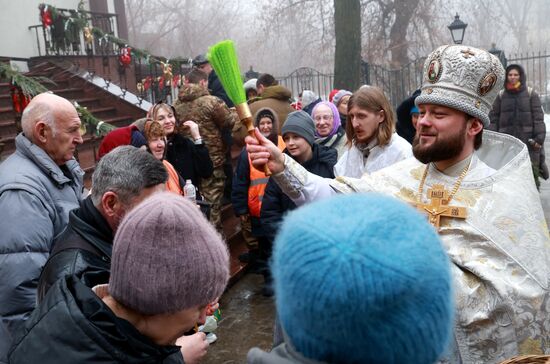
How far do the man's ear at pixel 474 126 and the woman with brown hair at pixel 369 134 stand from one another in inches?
55.5

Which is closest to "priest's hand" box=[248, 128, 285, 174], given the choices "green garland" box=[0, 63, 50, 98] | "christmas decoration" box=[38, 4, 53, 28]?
"green garland" box=[0, 63, 50, 98]

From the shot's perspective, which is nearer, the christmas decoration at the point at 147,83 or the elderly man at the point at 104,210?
the elderly man at the point at 104,210

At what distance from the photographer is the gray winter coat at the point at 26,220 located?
9.13 ft

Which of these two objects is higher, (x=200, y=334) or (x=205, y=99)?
(x=205, y=99)

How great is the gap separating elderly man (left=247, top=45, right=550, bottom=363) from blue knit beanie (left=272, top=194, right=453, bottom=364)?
1.28 metres

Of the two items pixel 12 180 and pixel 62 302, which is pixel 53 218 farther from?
pixel 62 302

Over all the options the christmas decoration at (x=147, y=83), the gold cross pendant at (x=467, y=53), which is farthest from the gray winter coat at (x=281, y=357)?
the christmas decoration at (x=147, y=83)

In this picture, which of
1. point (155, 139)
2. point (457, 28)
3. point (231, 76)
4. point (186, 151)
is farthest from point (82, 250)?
point (457, 28)

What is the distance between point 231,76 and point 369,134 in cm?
184

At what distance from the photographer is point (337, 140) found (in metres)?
6.20

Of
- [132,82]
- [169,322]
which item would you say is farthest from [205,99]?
[132,82]

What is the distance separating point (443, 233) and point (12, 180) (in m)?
2.15

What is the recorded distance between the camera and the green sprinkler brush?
2.39 metres

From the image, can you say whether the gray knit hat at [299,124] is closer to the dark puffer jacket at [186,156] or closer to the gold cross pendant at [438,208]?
the dark puffer jacket at [186,156]
